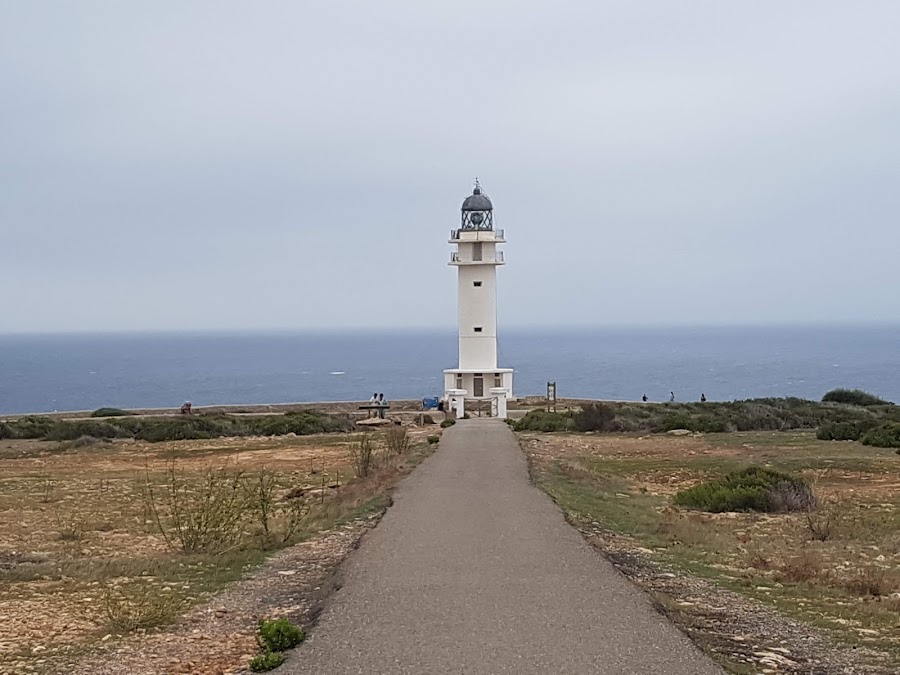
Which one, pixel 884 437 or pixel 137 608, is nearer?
pixel 137 608

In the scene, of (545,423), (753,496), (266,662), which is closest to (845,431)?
(545,423)

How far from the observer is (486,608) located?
762 cm

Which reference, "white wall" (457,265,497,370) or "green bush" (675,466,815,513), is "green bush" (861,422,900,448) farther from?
"white wall" (457,265,497,370)

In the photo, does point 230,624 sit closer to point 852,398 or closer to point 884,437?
point 884,437

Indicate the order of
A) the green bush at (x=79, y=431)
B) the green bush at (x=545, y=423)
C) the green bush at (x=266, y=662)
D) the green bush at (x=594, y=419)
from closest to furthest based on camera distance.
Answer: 1. the green bush at (x=266, y=662)
2. the green bush at (x=545, y=423)
3. the green bush at (x=594, y=419)
4. the green bush at (x=79, y=431)

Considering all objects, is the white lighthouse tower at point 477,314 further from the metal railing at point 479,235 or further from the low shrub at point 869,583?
the low shrub at point 869,583

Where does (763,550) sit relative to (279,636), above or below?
below

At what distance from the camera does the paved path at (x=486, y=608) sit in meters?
6.25

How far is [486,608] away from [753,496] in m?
8.84

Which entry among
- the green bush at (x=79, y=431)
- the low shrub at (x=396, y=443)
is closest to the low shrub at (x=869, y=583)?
Result: the low shrub at (x=396, y=443)

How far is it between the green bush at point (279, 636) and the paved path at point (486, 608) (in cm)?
10

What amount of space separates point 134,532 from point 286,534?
2651mm

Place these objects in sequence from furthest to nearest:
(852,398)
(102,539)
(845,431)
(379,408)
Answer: (852,398) < (379,408) < (845,431) < (102,539)

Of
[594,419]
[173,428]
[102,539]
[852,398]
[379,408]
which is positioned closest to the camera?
[102,539]
